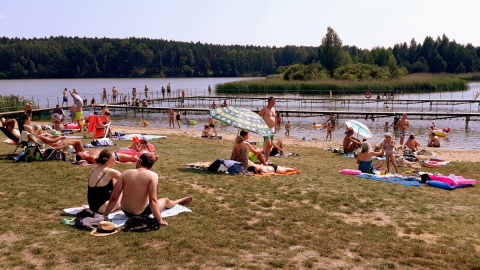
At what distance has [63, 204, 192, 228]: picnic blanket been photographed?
6516 millimetres

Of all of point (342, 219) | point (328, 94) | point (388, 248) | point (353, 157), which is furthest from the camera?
point (328, 94)

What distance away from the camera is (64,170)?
391 inches

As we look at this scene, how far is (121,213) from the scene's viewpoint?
6773mm

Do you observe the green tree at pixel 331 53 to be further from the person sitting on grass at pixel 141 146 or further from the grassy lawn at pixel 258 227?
the grassy lawn at pixel 258 227

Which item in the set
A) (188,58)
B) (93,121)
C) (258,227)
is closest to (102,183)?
(258,227)

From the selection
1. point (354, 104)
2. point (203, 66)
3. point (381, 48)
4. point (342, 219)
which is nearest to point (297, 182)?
point (342, 219)

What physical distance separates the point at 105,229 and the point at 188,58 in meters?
143

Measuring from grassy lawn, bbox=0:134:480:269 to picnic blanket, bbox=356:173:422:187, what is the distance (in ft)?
1.16

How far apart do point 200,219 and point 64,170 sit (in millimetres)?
4310

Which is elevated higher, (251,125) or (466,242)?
(251,125)

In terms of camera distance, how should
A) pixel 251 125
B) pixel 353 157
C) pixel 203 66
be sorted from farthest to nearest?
pixel 203 66 < pixel 353 157 < pixel 251 125

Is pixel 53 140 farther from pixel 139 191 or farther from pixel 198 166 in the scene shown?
pixel 139 191

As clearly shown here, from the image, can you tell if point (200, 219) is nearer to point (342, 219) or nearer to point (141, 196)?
point (141, 196)

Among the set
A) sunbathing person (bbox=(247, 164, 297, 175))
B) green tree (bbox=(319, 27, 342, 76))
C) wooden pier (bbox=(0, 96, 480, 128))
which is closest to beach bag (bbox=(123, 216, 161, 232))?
sunbathing person (bbox=(247, 164, 297, 175))
